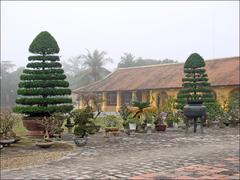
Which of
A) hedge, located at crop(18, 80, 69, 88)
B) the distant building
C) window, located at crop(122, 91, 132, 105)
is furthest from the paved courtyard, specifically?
window, located at crop(122, 91, 132, 105)

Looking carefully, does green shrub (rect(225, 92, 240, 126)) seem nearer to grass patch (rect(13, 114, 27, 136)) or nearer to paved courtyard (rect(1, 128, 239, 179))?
paved courtyard (rect(1, 128, 239, 179))

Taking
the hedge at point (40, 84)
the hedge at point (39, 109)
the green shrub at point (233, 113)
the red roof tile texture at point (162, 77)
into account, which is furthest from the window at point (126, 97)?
the hedge at point (39, 109)

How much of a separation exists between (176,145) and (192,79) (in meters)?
12.8

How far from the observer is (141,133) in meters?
18.4

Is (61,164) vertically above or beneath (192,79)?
beneath

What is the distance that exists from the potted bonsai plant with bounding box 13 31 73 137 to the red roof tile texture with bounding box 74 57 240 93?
52.9 feet

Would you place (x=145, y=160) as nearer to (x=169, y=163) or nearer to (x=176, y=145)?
(x=169, y=163)

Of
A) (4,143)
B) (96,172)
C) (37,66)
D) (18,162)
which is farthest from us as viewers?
(37,66)

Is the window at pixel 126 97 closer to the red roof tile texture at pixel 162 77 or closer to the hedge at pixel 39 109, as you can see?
the red roof tile texture at pixel 162 77

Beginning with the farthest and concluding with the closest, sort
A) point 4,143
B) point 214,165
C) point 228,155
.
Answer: point 4,143
point 228,155
point 214,165

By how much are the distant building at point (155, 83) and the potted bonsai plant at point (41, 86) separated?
48.1 ft

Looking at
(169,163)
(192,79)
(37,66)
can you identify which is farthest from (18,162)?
(192,79)

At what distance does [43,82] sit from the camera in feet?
57.2

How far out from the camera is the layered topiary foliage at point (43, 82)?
675 inches
